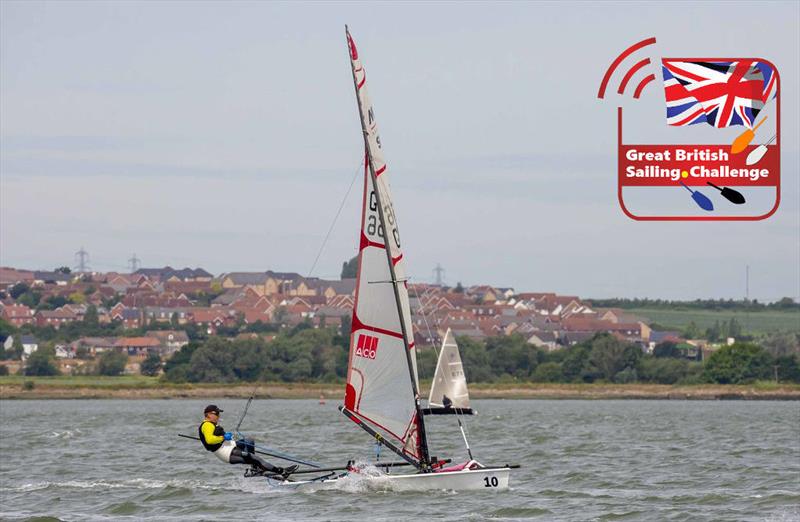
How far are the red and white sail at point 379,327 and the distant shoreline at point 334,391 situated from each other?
79.7 m

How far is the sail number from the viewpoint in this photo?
1051 inches

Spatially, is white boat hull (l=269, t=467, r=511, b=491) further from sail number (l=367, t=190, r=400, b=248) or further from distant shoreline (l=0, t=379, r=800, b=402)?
distant shoreline (l=0, t=379, r=800, b=402)

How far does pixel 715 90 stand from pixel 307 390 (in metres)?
87.5

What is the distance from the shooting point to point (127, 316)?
193m

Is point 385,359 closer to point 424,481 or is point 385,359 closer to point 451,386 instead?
point 424,481

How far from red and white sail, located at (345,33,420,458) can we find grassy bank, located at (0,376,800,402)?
80924 mm

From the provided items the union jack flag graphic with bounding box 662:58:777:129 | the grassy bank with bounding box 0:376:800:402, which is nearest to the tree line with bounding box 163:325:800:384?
the grassy bank with bounding box 0:376:800:402

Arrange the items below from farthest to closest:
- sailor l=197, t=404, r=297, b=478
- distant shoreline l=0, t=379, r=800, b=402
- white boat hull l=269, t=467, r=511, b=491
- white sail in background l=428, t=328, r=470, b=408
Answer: distant shoreline l=0, t=379, r=800, b=402 → white sail in background l=428, t=328, r=470, b=408 → white boat hull l=269, t=467, r=511, b=491 → sailor l=197, t=404, r=297, b=478

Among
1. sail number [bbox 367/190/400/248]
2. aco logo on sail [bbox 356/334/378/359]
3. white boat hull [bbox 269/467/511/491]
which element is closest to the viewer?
sail number [bbox 367/190/400/248]

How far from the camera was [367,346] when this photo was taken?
2733cm

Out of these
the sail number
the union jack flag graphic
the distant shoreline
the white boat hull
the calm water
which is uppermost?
the union jack flag graphic

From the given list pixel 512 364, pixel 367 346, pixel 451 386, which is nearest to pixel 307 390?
pixel 512 364

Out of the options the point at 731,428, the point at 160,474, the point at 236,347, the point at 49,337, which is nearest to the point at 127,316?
the point at 49,337

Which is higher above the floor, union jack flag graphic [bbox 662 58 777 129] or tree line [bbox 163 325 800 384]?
union jack flag graphic [bbox 662 58 777 129]
